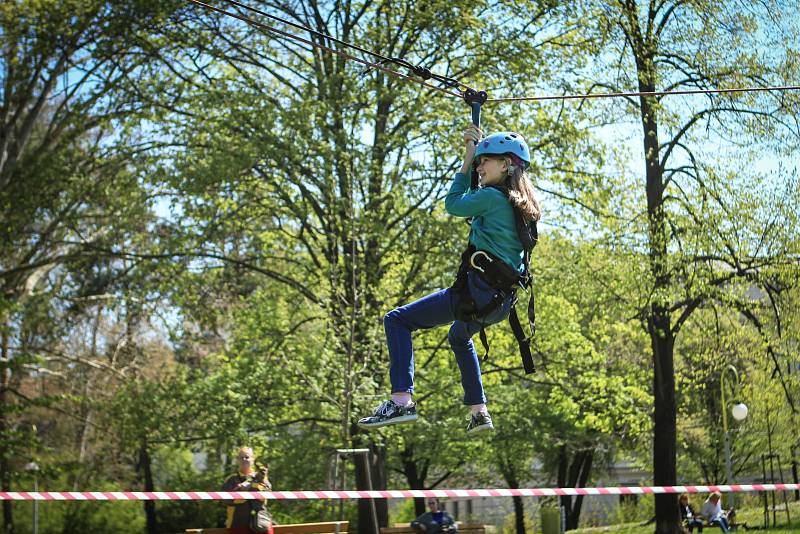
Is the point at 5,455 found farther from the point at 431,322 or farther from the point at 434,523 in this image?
the point at 431,322

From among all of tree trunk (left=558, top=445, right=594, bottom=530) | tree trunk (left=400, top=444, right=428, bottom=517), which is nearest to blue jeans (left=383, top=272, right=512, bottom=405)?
tree trunk (left=400, top=444, right=428, bottom=517)

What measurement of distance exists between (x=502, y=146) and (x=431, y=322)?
1.26 m

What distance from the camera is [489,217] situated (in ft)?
20.2

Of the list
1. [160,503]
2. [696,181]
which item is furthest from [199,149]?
[160,503]

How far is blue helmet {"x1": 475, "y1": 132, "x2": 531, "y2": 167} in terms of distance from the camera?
6.09 metres

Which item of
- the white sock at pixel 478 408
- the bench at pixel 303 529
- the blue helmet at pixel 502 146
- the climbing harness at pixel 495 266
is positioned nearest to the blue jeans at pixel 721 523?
the bench at pixel 303 529

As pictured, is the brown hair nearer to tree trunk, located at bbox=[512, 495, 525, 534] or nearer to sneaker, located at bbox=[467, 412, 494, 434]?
sneaker, located at bbox=[467, 412, 494, 434]

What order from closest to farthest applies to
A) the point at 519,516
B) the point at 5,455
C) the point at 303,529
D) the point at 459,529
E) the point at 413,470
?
the point at 303,529
the point at 459,529
the point at 5,455
the point at 413,470
the point at 519,516

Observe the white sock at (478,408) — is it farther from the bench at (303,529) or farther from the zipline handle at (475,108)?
the bench at (303,529)

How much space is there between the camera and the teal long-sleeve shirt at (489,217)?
6051 mm

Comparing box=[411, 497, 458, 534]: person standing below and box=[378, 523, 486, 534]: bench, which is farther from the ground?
box=[411, 497, 458, 534]: person standing below

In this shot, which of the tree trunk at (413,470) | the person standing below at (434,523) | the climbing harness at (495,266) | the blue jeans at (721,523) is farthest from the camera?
the tree trunk at (413,470)

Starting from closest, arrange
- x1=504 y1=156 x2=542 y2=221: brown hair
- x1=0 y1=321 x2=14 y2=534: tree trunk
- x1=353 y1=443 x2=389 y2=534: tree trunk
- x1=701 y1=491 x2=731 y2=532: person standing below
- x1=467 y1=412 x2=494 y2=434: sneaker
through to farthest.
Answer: x1=504 y1=156 x2=542 y2=221: brown hair
x1=467 y1=412 x2=494 y2=434: sneaker
x1=353 y1=443 x2=389 y2=534: tree trunk
x1=0 y1=321 x2=14 y2=534: tree trunk
x1=701 y1=491 x2=731 y2=532: person standing below

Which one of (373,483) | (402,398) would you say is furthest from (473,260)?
(373,483)
